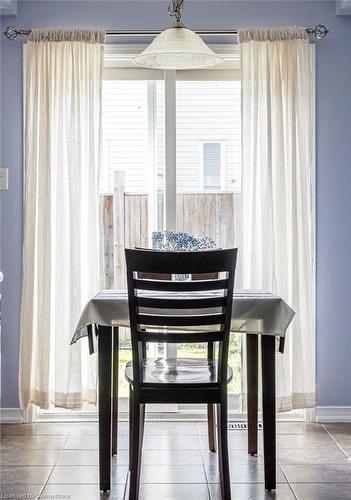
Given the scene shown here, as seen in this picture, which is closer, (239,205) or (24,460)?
(24,460)

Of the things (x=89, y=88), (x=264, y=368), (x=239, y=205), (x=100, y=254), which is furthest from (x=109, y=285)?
(x=264, y=368)

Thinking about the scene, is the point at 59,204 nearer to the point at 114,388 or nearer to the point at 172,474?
the point at 114,388

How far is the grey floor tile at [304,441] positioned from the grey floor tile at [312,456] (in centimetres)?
5

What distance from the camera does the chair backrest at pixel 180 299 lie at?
2.49m

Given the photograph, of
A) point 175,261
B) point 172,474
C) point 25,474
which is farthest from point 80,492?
point 175,261

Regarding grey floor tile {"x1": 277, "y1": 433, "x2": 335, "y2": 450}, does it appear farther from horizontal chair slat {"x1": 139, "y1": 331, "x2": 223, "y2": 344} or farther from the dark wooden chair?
horizontal chair slat {"x1": 139, "y1": 331, "x2": 223, "y2": 344}

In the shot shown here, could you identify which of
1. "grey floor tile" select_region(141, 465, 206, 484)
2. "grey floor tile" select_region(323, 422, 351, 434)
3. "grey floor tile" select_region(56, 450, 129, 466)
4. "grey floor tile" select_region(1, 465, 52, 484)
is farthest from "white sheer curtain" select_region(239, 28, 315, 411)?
"grey floor tile" select_region(1, 465, 52, 484)

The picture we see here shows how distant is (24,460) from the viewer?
3.15 metres

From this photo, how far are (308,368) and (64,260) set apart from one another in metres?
1.53

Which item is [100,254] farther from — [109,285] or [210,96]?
[210,96]

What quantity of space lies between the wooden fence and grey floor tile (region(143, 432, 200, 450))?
3.01ft

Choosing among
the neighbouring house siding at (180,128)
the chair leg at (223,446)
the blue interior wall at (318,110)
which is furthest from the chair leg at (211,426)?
the neighbouring house siding at (180,128)

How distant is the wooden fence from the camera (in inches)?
153

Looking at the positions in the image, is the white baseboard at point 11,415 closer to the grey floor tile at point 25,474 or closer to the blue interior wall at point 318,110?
the blue interior wall at point 318,110
